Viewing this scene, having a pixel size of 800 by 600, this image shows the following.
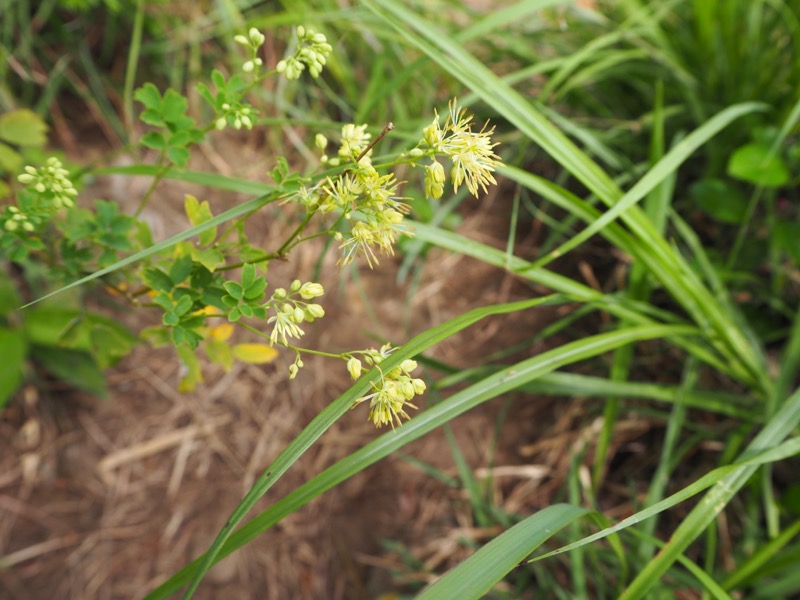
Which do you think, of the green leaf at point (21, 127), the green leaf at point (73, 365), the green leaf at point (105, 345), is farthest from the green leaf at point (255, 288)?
the green leaf at point (73, 365)

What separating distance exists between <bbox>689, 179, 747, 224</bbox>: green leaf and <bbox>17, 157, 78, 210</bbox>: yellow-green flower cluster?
109 centimetres

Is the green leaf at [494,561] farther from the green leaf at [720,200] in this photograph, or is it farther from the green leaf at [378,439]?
the green leaf at [720,200]

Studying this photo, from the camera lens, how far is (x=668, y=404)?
1327 mm

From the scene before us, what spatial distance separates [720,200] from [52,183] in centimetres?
114

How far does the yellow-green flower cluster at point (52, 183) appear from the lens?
74cm

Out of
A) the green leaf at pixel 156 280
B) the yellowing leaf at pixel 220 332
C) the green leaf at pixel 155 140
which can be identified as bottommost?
the green leaf at pixel 156 280

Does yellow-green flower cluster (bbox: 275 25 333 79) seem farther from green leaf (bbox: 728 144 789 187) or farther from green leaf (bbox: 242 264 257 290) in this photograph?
green leaf (bbox: 728 144 789 187)

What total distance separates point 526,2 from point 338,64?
54cm

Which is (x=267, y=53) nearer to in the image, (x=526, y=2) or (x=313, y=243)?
(x=313, y=243)

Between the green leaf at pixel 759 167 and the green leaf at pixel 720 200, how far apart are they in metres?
0.09

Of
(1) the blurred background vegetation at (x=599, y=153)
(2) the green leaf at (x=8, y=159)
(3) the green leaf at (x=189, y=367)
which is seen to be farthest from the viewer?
(1) the blurred background vegetation at (x=599, y=153)

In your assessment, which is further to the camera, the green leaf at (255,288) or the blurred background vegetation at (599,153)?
the blurred background vegetation at (599,153)

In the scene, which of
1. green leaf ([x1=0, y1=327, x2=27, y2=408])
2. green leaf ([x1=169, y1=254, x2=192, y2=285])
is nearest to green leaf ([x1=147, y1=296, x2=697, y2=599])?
green leaf ([x1=169, y1=254, x2=192, y2=285])

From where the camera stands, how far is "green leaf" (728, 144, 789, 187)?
115 centimetres
